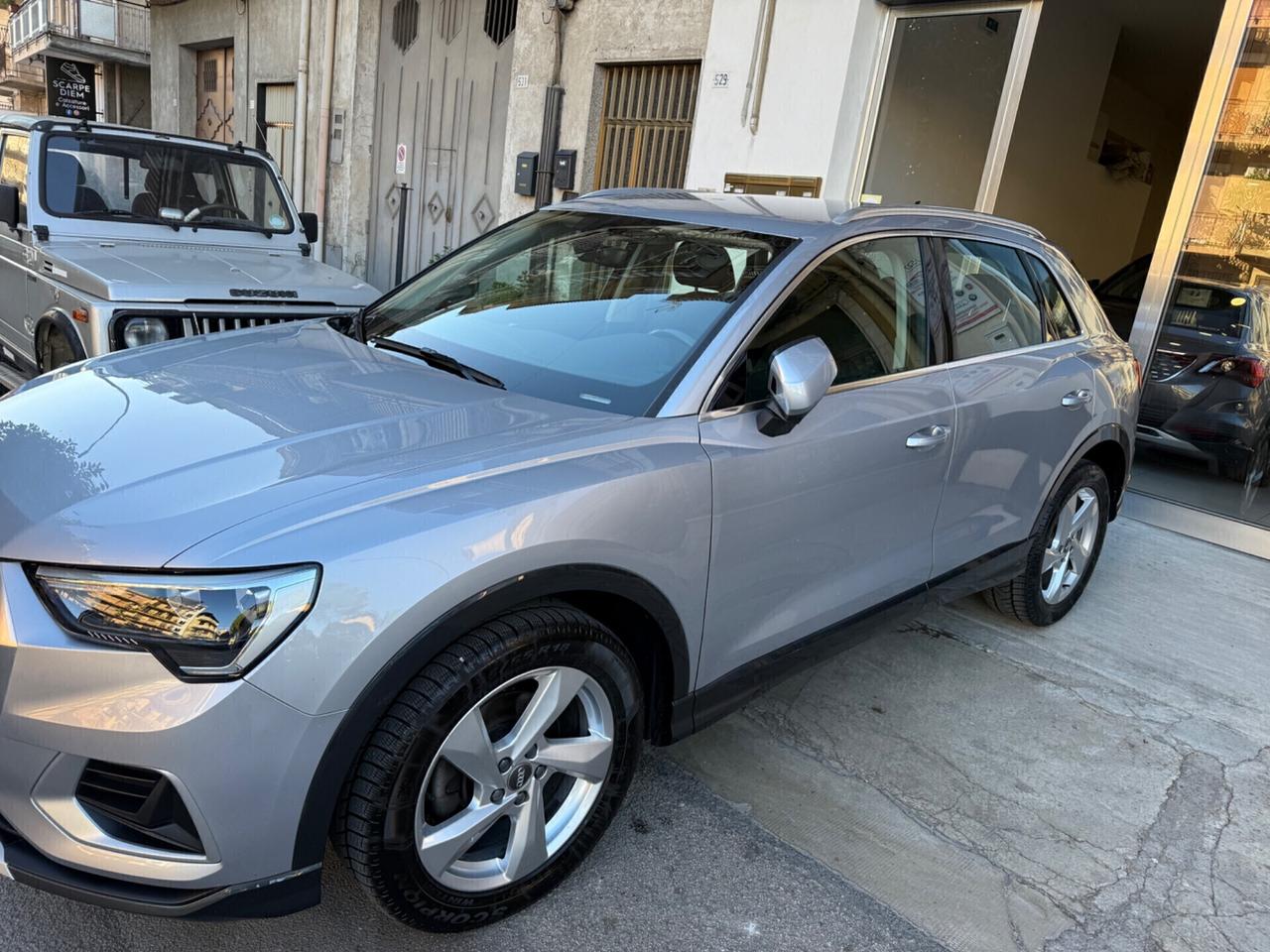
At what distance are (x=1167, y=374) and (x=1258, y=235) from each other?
943 millimetres

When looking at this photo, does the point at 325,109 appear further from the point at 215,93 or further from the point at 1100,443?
the point at 1100,443

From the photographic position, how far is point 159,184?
5.30 meters

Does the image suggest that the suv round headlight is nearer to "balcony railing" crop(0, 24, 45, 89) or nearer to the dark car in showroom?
the dark car in showroom

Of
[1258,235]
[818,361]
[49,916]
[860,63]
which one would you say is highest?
[860,63]

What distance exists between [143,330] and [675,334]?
2.64 m

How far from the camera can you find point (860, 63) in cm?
670

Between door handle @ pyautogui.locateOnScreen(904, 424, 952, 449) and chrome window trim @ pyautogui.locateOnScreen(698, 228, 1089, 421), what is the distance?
18 centimetres

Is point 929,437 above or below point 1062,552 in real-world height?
above

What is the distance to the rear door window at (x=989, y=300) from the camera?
3.19m

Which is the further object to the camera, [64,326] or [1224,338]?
[1224,338]

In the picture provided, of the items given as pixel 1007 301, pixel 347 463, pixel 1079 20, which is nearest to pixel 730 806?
pixel 347 463

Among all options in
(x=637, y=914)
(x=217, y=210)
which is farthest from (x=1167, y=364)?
(x=217, y=210)

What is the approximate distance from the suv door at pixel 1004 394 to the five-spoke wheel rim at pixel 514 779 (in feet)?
5.04

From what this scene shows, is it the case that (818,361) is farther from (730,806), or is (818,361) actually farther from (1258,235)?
(1258,235)
